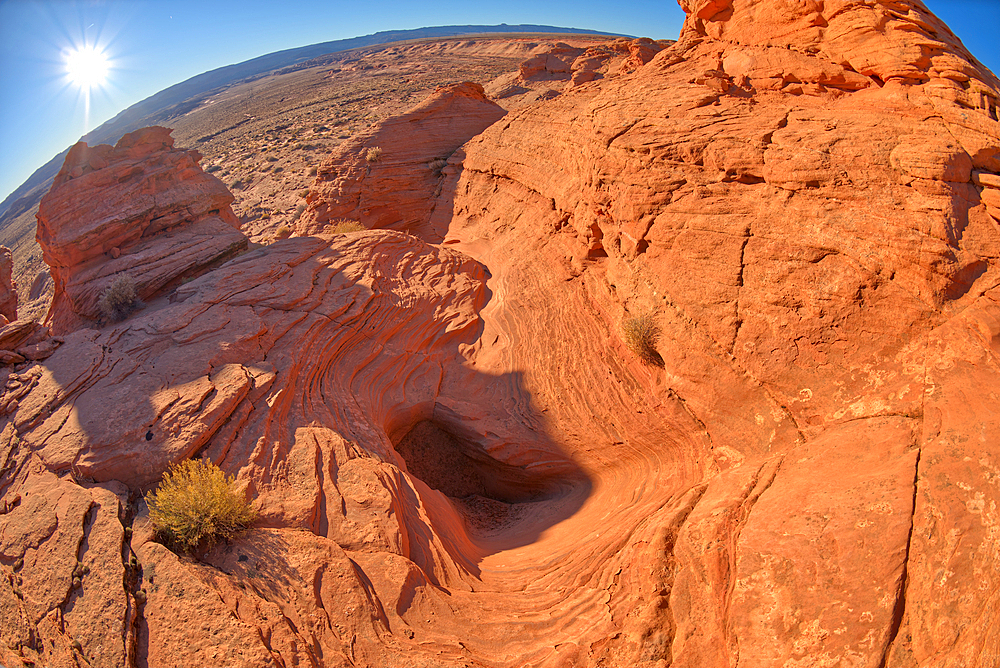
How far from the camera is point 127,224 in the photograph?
11531 mm

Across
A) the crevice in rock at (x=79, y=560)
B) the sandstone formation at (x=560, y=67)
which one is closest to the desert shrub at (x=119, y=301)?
the crevice in rock at (x=79, y=560)

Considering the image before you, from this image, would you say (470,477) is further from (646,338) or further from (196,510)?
(196,510)

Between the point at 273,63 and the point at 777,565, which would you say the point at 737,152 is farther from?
the point at 273,63

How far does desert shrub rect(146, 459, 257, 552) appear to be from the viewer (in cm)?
514

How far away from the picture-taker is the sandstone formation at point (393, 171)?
1794 cm

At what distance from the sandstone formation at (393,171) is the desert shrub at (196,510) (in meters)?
13.4

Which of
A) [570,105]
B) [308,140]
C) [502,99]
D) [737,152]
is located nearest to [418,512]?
[737,152]

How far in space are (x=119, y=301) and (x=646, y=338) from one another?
1023 centimetres

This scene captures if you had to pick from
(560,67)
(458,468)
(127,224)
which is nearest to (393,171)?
(127,224)

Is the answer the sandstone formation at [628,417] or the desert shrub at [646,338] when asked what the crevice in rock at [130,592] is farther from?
the desert shrub at [646,338]

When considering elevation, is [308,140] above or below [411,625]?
above

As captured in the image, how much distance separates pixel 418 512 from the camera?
6.49 meters

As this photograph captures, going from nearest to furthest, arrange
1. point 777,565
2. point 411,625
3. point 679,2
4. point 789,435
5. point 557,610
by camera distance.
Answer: point 777,565, point 411,625, point 557,610, point 789,435, point 679,2

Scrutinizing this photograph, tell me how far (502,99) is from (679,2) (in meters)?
16.0
